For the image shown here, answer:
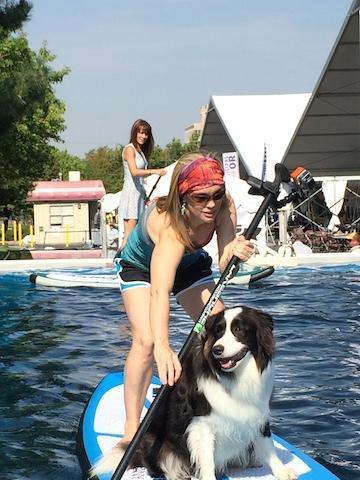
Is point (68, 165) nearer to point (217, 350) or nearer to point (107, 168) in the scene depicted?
point (107, 168)

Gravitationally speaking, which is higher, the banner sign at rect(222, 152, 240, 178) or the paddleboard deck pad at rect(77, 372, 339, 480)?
the banner sign at rect(222, 152, 240, 178)

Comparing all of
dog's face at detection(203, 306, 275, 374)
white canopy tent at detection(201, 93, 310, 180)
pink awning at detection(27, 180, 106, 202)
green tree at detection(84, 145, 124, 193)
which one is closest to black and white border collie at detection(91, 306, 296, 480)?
dog's face at detection(203, 306, 275, 374)

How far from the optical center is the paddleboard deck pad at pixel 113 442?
4.25m

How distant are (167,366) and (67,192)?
42252 mm

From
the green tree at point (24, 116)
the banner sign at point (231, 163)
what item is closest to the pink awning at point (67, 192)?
the green tree at point (24, 116)

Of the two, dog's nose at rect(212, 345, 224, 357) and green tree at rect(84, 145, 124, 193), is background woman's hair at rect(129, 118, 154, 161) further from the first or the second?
green tree at rect(84, 145, 124, 193)

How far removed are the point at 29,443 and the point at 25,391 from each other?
1506mm

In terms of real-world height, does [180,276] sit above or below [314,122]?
below

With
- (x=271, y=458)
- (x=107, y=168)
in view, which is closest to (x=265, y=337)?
(x=271, y=458)

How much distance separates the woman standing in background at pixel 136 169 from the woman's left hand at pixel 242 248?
518 cm

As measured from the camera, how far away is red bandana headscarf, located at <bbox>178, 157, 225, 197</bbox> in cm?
402

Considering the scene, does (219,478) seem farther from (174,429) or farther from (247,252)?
(247,252)

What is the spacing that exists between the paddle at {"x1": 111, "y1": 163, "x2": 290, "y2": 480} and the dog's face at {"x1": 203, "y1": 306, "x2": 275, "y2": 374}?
0.30 feet

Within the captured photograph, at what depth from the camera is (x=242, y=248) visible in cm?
416
